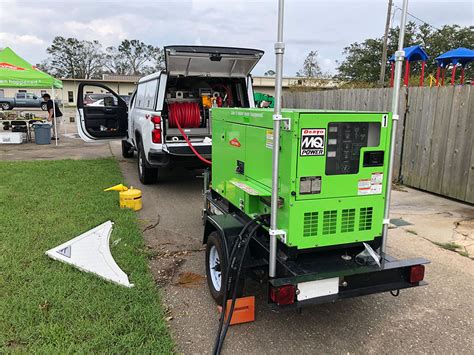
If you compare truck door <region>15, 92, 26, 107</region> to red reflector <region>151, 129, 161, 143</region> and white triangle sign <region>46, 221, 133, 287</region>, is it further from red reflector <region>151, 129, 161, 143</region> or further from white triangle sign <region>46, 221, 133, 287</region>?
white triangle sign <region>46, 221, 133, 287</region>

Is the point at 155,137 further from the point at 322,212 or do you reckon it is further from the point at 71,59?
the point at 71,59

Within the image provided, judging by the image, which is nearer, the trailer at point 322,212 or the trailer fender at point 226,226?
the trailer at point 322,212

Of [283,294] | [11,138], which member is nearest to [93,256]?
[283,294]

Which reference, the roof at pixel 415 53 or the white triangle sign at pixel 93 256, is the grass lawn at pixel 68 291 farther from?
the roof at pixel 415 53

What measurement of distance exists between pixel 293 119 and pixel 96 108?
24.6ft

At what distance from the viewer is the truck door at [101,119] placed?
28.5 ft

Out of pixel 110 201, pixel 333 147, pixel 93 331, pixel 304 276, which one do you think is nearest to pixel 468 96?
pixel 333 147

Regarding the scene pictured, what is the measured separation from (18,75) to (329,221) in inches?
530

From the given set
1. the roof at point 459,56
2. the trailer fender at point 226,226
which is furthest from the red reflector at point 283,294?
the roof at point 459,56

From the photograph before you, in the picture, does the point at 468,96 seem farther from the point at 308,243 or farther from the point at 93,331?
the point at 93,331

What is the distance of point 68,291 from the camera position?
3518 mm

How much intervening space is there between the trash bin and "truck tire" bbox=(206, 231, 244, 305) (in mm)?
13298

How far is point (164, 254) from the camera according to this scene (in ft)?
14.9

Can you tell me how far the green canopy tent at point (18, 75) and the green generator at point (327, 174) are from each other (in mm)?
12454
